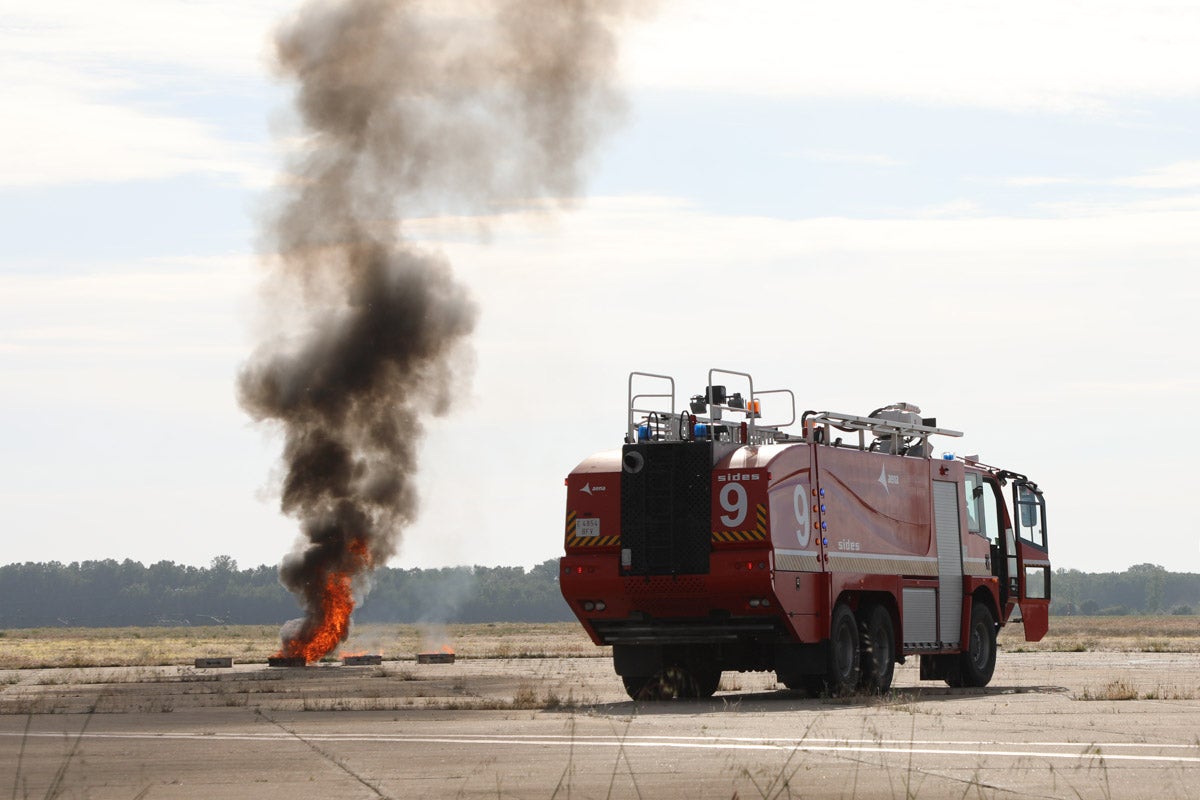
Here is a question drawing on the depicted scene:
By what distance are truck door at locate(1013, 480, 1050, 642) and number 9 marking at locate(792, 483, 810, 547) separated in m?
7.25

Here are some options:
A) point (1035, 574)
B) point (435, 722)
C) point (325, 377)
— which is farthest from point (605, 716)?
point (325, 377)

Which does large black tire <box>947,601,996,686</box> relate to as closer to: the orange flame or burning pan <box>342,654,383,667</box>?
burning pan <box>342,654,383,667</box>

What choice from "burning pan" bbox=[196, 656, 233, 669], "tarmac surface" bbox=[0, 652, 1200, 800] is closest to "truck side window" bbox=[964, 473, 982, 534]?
"tarmac surface" bbox=[0, 652, 1200, 800]

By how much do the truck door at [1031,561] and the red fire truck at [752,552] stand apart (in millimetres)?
3169

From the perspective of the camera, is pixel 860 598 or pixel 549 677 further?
pixel 549 677

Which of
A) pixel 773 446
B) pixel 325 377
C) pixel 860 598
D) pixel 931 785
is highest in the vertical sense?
pixel 325 377

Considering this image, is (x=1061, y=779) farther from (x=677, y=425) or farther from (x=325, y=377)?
(x=325, y=377)

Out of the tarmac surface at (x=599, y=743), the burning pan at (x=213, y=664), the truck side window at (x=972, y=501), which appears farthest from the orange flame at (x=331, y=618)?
the truck side window at (x=972, y=501)

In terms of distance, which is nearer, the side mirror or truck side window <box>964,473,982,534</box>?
truck side window <box>964,473,982,534</box>

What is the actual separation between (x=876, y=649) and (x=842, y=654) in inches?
42.1

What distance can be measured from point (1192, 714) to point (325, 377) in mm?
32341

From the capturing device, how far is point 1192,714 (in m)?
19.4

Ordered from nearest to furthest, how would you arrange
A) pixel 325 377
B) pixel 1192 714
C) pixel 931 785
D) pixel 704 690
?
pixel 931 785 → pixel 1192 714 → pixel 704 690 → pixel 325 377

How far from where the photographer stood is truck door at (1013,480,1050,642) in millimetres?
29422
